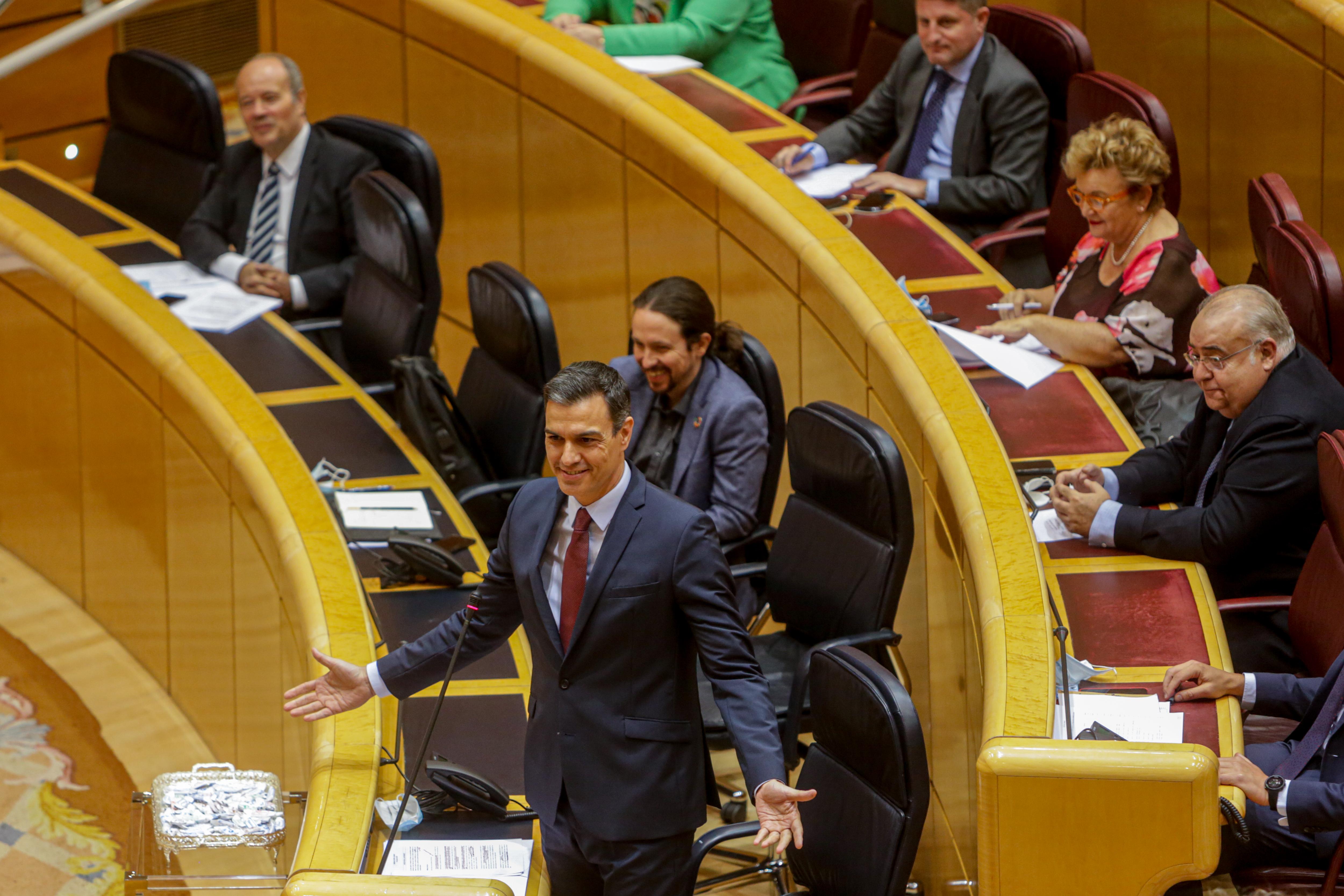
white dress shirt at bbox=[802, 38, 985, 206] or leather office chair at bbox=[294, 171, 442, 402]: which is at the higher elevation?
white dress shirt at bbox=[802, 38, 985, 206]

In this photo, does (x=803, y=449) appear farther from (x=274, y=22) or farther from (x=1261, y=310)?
(x=274, y=22)

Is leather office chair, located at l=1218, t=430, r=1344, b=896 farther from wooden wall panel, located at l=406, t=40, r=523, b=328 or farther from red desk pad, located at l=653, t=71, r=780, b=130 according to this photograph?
wooden wall panel, located at l=406, t=40, r=523, b=328

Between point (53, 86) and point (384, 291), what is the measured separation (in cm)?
368

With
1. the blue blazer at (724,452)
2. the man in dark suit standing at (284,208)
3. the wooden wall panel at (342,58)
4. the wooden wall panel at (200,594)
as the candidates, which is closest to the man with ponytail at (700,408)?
the blue blazer at (724,452)

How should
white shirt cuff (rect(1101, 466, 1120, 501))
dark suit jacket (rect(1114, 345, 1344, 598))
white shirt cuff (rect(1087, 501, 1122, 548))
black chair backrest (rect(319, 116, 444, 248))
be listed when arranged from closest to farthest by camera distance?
dark suit jacket (rect(1114, 345, 1344, 598))
white shirt cuff (rect(1087, 501, 1122, 548))
white shirt cuff (rect(1101, 466, 1120, 501))
black chair backrest (rect(319, 116, 444, 248))

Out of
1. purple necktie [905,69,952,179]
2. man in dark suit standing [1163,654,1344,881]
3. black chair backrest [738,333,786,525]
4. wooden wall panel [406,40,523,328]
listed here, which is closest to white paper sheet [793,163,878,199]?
purple necktie [905,69,952,179]

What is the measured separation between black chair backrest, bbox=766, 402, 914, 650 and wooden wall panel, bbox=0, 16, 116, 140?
16.8ft

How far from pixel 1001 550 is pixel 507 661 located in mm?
952

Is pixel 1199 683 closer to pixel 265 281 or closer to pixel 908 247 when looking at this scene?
pixel 908 247

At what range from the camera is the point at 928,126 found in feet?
15.0

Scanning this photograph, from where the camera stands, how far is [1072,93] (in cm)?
414

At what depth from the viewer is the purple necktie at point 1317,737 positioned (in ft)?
8.13

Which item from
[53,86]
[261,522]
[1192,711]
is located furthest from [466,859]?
[53,86]

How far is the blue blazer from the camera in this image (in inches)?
143
